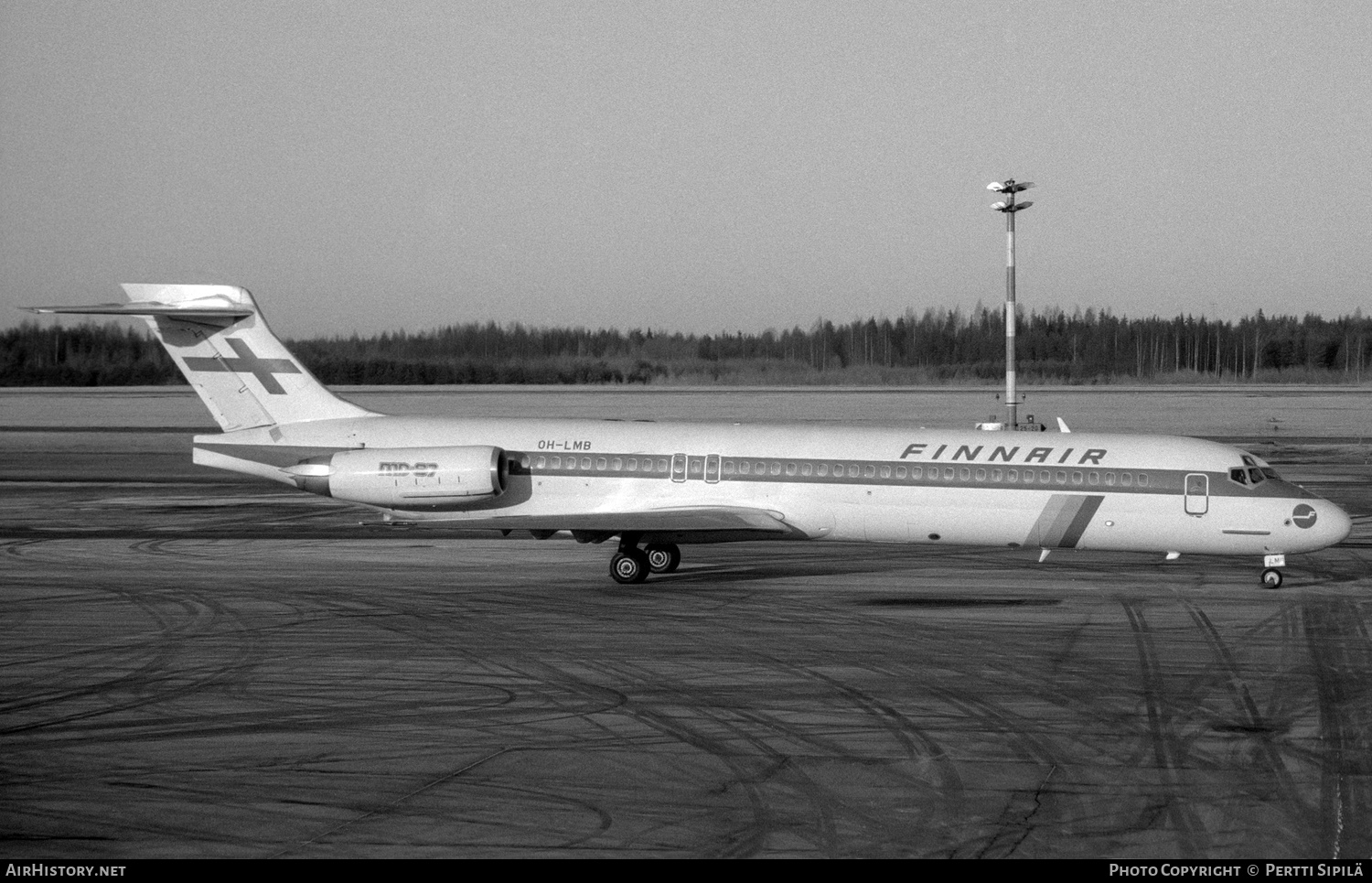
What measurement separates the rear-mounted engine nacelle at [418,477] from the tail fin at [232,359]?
70.1 inches

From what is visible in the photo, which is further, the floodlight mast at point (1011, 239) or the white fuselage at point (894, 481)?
the floodlight mast at point (1011, 239)

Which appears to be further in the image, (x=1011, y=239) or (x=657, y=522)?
(x=1011, y=239)

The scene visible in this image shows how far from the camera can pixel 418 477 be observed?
22.2 metres

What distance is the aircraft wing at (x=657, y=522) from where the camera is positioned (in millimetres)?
21141

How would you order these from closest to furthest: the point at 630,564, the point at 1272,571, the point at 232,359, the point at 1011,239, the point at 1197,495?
the point at 1197,495, the point at 1272,571, the point at 630,564, the point at 232,359, the point at 1011,239

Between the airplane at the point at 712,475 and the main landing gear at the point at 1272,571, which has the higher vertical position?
the airplane at the point at 712,475

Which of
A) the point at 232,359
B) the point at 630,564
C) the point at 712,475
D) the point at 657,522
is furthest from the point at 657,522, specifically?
the point at 232,359

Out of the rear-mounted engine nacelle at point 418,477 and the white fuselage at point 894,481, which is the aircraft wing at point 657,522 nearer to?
the white fuselage at point 894,481

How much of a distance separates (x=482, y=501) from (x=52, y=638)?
7434 mm

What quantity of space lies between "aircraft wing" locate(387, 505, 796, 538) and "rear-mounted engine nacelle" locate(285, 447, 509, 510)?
577 millimetres

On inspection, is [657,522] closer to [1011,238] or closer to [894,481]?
[894,481]

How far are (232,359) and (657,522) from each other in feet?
28.1

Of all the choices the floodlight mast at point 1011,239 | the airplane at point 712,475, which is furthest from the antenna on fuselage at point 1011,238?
the airplane at point 712,475

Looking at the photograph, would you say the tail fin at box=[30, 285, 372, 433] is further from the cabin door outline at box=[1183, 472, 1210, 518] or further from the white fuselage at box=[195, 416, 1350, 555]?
the cabin door outline at box=[1183, 472, 1210, 518]
